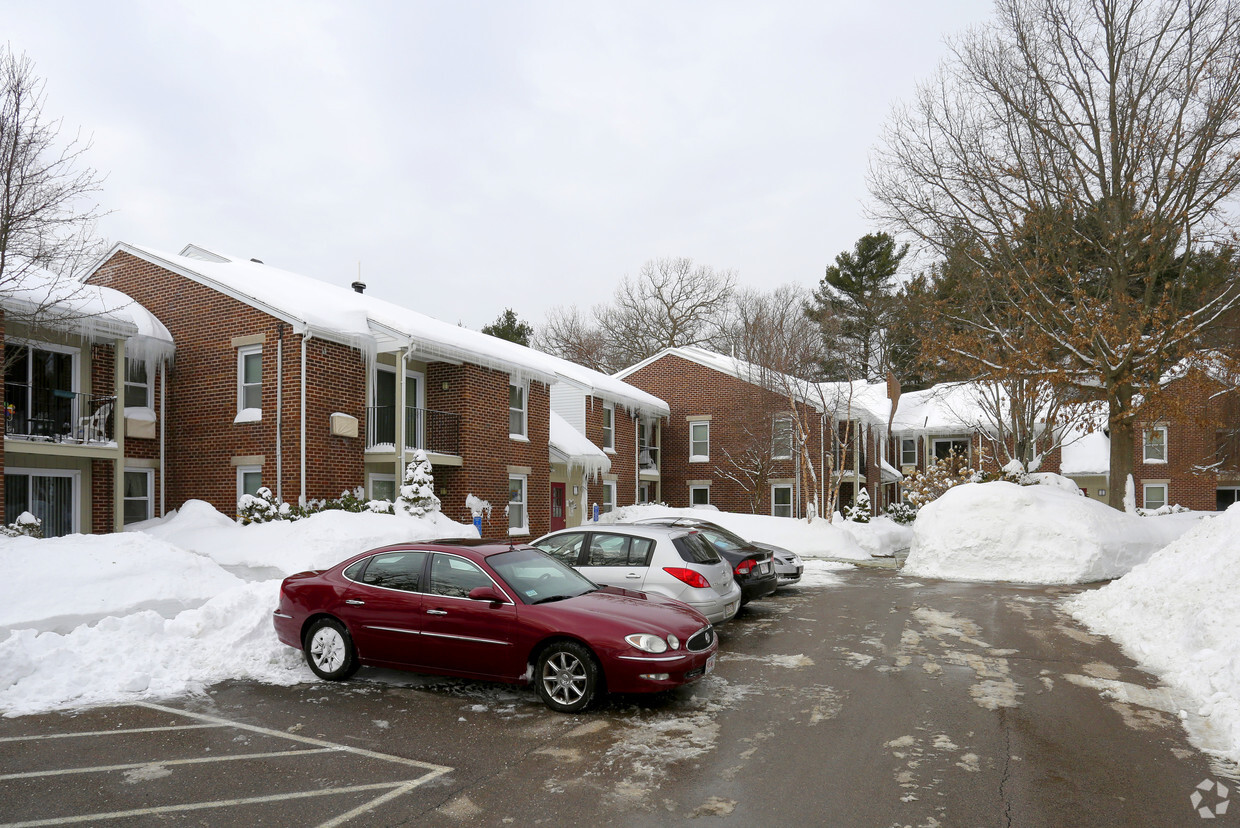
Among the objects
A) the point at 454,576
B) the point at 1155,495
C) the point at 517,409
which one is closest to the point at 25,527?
the point at 454,576

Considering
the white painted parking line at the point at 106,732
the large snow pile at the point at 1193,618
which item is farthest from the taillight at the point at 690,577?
the white painted parking line at the point at 106,732

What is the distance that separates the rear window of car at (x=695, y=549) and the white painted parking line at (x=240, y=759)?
5.10 m

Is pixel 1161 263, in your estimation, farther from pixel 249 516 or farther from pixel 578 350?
pixel 578 350

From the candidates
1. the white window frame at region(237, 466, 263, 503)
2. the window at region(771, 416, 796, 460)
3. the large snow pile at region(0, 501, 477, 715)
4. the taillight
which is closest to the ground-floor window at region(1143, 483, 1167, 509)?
the window at region(771, 416, 796, 460)

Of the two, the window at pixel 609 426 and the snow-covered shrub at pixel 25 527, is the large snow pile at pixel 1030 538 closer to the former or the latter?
the window at pixel 609 426

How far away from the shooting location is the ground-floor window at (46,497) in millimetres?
15555

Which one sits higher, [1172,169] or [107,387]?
[1172,169]

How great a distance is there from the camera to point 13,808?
4902 millimetres

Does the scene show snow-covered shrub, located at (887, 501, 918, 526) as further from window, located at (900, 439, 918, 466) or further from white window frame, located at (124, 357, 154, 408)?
white window frame, located at (124, 357, 154, 408)

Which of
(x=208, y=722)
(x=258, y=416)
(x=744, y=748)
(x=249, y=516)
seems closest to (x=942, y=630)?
(x=744, y=748)

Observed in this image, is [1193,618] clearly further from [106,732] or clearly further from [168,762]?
[106,732]

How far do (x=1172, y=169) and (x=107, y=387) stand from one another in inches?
935

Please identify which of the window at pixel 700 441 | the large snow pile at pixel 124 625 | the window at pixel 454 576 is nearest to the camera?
the large snow pile at pixel 124 625

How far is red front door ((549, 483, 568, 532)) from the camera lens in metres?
26.3
